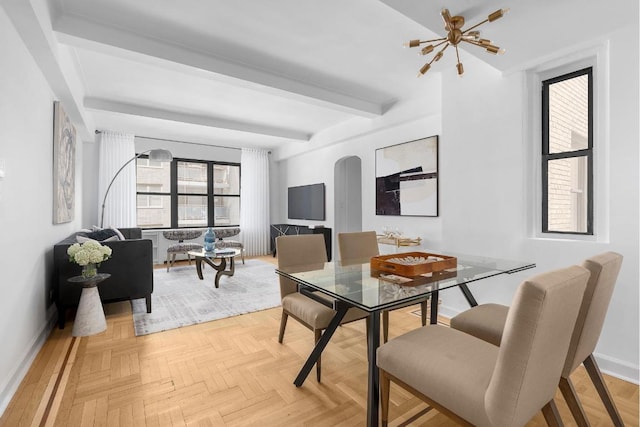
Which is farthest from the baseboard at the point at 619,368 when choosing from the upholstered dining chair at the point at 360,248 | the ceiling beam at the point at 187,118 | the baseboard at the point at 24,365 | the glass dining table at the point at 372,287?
the ceiling beam at the point at 187,118

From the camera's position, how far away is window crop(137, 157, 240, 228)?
6.59 m

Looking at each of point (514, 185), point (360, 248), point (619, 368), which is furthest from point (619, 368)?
point (360, 248)

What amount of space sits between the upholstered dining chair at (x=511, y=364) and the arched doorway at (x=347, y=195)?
4.49m

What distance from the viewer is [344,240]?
2721 mm

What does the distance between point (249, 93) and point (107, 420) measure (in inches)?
143

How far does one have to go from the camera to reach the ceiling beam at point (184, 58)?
2445mm

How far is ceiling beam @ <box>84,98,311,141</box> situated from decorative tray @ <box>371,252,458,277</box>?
4.14 meters

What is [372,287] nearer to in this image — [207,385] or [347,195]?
[207,385]

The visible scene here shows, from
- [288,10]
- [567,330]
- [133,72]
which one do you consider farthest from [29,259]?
[567,330]

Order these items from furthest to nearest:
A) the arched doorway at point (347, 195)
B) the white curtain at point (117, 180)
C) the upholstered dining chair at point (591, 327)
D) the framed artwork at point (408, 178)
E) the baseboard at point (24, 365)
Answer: the arched doorway at point (347, 195), the white curtain at point (117, 180), the framed artwork at point (408, 178), the baseboard at point (24, 365), the upholstered dining chair at point (591, 327)

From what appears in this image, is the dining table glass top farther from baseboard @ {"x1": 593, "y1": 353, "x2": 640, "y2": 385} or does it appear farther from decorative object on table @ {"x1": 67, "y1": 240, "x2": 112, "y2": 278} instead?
decorative object on table @ {"x1": 67, "y1": 240, "x2": 112, "y2": 278}

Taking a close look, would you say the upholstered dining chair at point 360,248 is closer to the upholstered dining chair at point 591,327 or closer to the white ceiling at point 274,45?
the upholstered dining chair at point 591,327

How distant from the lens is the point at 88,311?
2.77 meters

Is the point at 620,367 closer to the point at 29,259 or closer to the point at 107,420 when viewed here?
the point at 107,420
